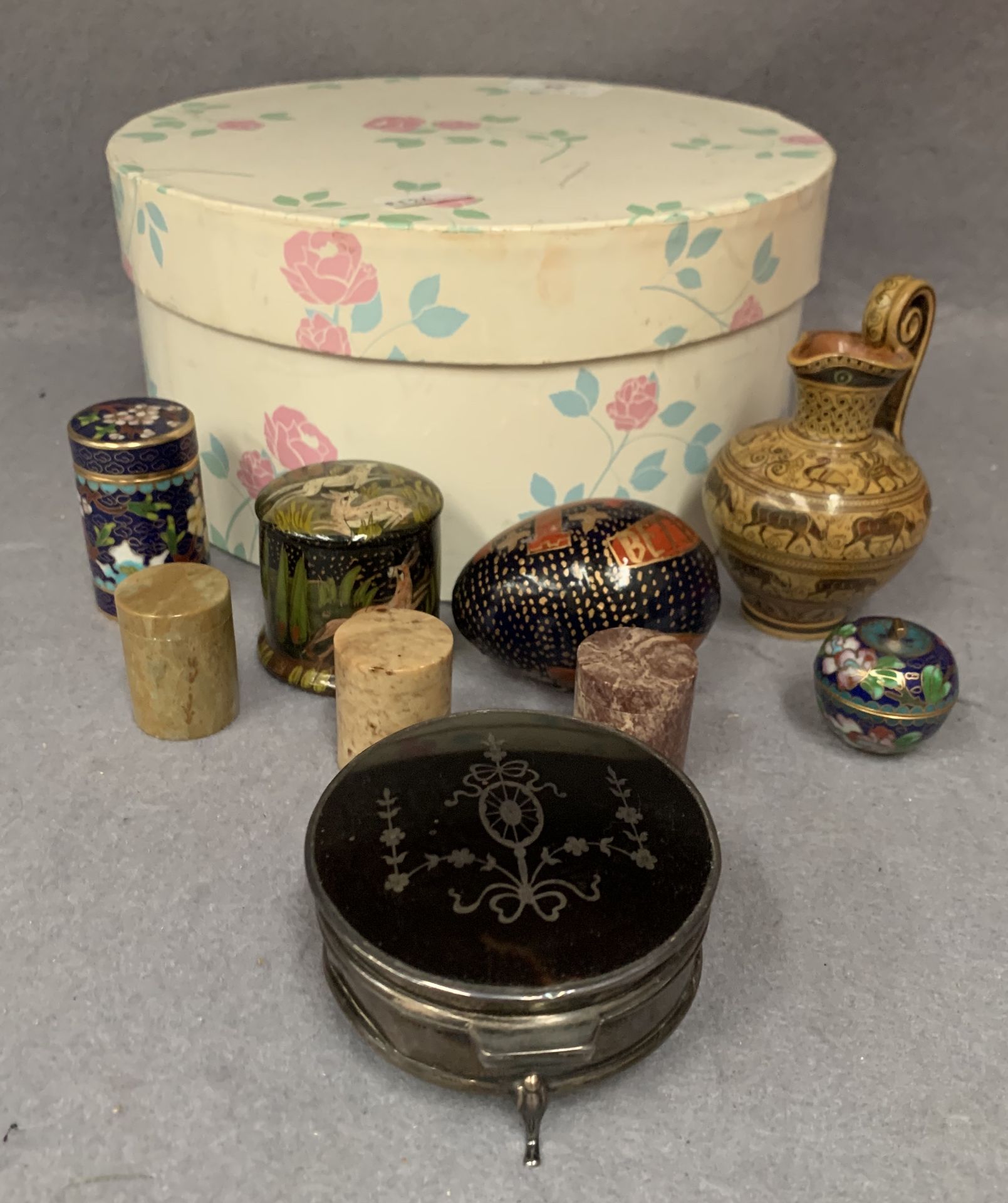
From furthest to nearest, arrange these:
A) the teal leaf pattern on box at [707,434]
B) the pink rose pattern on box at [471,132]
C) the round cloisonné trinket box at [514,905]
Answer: the pink rose pattern on box at [471,132] < the teal leaf pattern on box at [707,434] < the round cloisonné trinket box at [514,905]

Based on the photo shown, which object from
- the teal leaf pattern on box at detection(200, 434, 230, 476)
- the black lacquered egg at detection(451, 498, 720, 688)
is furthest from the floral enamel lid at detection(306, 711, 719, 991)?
the teal leaf pattern on box at detection(200, 434, 230, 476)

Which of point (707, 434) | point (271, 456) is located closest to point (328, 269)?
point (271, 456)

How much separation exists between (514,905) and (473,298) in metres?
0.66

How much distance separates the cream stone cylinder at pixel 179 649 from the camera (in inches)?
44.5

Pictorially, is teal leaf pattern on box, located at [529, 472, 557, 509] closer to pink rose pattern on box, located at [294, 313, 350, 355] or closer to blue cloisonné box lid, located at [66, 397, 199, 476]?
pink rose pattern on box, located at [294, 313, 350, 355]

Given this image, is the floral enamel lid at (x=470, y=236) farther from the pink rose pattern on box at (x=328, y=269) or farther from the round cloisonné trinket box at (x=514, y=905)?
the round cloisonné trinket box at (x=514, y=905)

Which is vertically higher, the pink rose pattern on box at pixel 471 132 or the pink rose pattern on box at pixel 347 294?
the pink rose pattern on box at pixel 471 132

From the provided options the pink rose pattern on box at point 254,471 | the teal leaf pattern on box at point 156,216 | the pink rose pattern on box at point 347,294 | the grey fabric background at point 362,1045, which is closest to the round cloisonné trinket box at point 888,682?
the grey fabric background at point 362,1045

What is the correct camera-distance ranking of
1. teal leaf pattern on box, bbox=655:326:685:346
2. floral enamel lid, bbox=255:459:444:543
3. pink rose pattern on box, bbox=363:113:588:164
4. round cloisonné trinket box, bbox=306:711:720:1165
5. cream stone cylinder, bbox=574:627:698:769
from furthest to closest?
pink rose pattern on box, bbox=363:113:588:164, teal leaf pattern on box, bbox=655:326:685:346, floral enamel lid, bbox=255:459:444:543, cream stone cylinder, bbox=574:627:698:769, round cloisonné trinket box, bbox=306:711:720:1165

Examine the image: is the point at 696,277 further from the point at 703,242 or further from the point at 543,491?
the point at 543,491

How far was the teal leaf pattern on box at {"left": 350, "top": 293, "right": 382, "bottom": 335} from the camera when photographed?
4.10 ft

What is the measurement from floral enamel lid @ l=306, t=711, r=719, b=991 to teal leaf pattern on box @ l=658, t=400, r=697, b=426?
0.48 meters

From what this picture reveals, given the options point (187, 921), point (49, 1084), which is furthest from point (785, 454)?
point (49, 1084)

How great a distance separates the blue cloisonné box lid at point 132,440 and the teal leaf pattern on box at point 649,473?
20.0 inches
